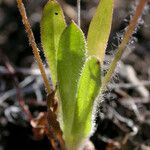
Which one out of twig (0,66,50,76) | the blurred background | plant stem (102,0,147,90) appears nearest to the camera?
plant stem (102,0,147,90)

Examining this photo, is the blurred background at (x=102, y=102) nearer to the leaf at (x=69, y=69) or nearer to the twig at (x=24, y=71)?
the twig at (x=24, y=71)

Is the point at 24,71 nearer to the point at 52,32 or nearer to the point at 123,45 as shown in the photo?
the point at 52,32

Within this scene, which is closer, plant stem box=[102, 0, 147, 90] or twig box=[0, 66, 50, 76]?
plant stem box=[102, 0, 147, 90]

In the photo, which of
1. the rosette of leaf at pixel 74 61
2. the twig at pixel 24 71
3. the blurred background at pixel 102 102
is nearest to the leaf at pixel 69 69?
the rosette of leaf at pixel 74 61

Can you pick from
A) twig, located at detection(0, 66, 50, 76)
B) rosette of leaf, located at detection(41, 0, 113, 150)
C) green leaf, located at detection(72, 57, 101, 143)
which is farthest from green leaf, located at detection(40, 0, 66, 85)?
twig, located at detection(0, 66, 50, 76)

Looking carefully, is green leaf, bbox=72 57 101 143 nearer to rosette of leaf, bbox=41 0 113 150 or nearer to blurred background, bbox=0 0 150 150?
rosette of leaf, bbox=41 0 113 150

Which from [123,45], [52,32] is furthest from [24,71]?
[123,45]
